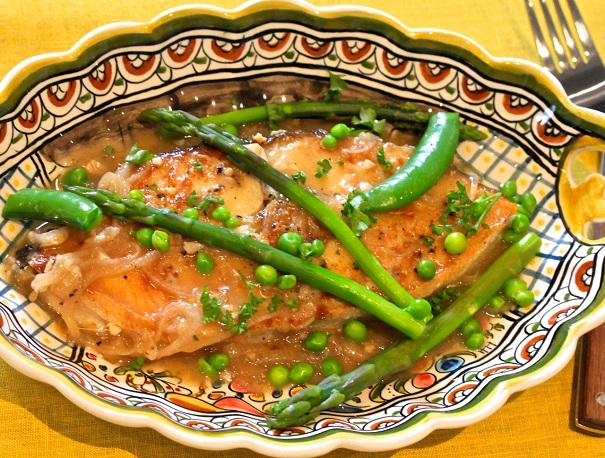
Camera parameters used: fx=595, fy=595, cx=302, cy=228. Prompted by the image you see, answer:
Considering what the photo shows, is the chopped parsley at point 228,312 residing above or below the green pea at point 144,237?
below

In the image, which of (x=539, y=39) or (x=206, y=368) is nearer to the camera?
(x=206, y=368)

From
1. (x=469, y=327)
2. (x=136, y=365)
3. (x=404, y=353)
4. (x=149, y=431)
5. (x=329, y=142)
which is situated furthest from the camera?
(x=329, y=142)

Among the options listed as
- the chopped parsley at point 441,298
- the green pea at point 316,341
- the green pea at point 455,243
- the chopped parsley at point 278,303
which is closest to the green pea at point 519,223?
the green pea at point 455,243

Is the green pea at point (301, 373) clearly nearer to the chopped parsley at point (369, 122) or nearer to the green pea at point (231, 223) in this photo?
the green pea at point (231, 223)

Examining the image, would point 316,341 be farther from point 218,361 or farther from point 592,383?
point 592,383

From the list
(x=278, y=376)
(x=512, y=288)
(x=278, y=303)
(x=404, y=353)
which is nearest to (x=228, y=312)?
(x=278, y=303)

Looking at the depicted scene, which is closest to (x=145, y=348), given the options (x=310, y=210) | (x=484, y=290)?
(x=310, y=210)

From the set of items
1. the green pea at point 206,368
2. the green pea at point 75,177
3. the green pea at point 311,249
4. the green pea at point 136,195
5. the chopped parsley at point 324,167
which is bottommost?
the green pea at point 206,368
